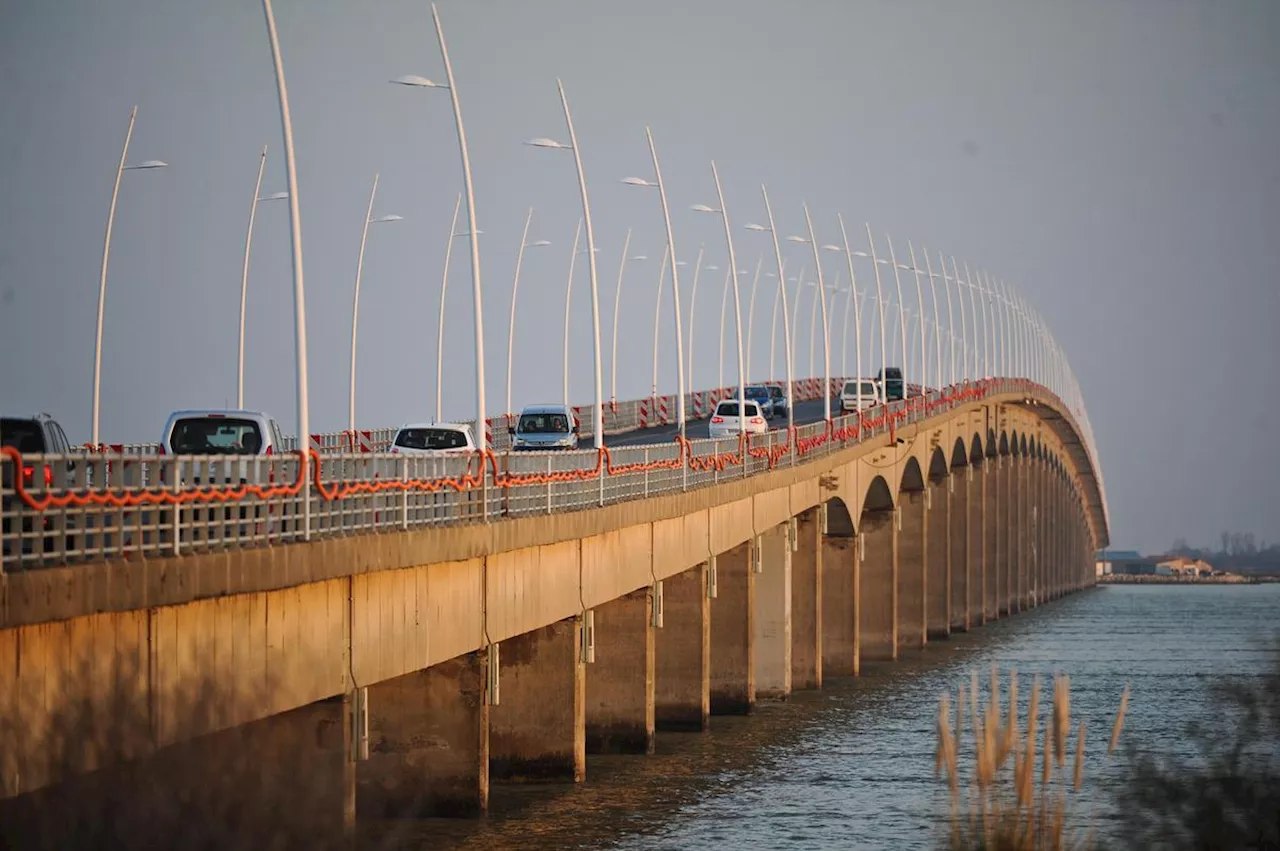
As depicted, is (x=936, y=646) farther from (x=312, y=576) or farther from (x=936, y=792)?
(x=312, y=576)

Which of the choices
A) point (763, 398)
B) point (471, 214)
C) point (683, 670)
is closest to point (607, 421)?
point (763, 398)

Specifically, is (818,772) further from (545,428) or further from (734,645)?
(545,428)

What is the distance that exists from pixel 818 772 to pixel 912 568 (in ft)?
172

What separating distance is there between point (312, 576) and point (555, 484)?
15598mm

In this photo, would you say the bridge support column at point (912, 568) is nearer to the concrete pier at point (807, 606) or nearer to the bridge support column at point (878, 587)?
the bridge support column at point (878, 587)

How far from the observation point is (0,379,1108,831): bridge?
730 inches

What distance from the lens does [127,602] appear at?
1862cm

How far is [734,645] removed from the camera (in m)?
61.0

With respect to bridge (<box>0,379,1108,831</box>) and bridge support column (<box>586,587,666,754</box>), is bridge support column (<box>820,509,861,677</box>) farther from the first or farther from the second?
bridge support column (<box>586,587,666,754</box>)

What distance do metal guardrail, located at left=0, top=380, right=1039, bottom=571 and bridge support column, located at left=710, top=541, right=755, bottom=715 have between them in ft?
10.9

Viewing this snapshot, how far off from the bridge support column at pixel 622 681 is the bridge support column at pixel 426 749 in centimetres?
1256

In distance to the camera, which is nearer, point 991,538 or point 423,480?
point 423,480

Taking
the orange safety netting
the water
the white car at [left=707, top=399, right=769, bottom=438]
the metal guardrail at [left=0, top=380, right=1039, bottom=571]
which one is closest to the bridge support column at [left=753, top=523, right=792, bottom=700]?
the water

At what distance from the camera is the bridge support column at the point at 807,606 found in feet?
242
